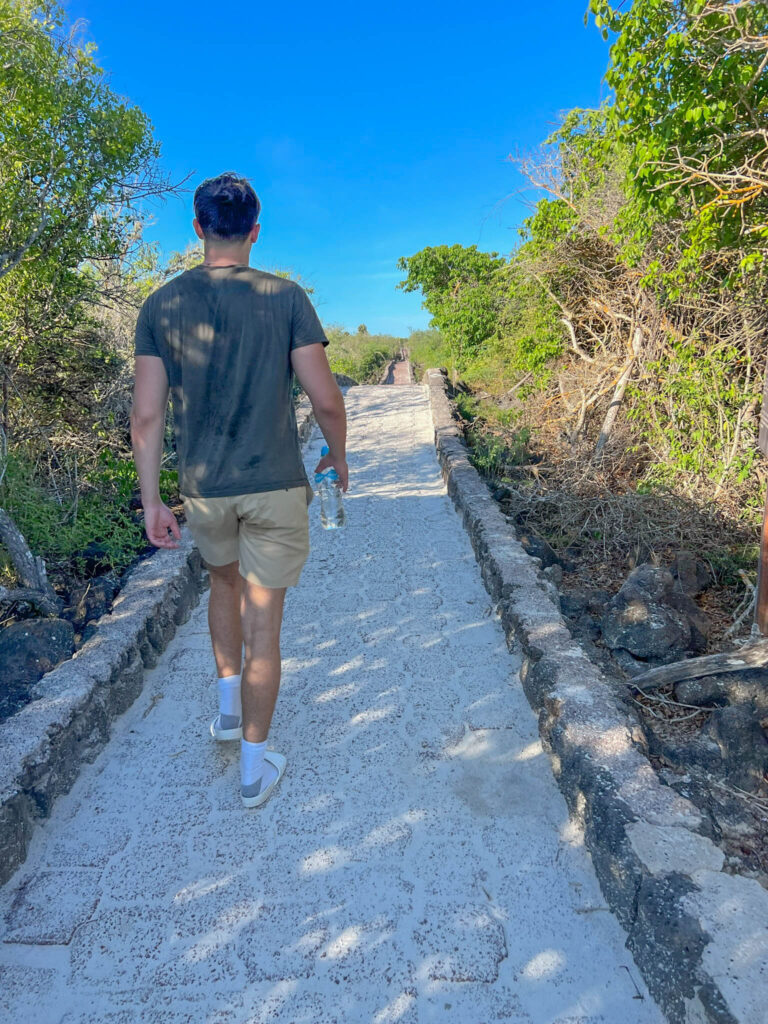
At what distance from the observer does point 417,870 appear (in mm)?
2055

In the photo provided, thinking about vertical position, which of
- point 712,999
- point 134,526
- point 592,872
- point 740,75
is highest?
point 740,75

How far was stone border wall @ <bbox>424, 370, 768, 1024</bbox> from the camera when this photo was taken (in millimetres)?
1505

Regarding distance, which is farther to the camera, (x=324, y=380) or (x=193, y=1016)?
(x=324, y=380)

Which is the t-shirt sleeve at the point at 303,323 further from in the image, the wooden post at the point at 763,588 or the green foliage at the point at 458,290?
the green foliage at the point at 458,290

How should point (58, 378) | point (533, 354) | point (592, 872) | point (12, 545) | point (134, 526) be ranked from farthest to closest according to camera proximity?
point (533, 354) → point (58, 378) → point (134, 526) → point (12, 545) → point (592, 872)

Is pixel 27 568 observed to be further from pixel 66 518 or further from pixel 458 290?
pixel 458 290

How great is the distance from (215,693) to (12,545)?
1.50 metres

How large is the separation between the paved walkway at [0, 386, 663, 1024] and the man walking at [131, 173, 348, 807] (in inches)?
12.2

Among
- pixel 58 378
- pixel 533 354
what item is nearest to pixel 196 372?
pixel 58 378

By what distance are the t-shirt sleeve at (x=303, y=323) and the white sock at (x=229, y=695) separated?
1.41 m

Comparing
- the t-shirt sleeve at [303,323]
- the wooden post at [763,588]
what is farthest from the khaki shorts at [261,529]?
the wooden post at [763,588]

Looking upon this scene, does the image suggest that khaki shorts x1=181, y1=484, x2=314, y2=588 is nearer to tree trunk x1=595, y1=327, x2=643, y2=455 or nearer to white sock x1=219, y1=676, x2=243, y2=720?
white sock x1=219, y1=676, x2=243, y2=720

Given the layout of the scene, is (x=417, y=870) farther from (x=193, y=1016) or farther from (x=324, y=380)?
(x=324, y=380)

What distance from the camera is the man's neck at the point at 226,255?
6.94 ft
